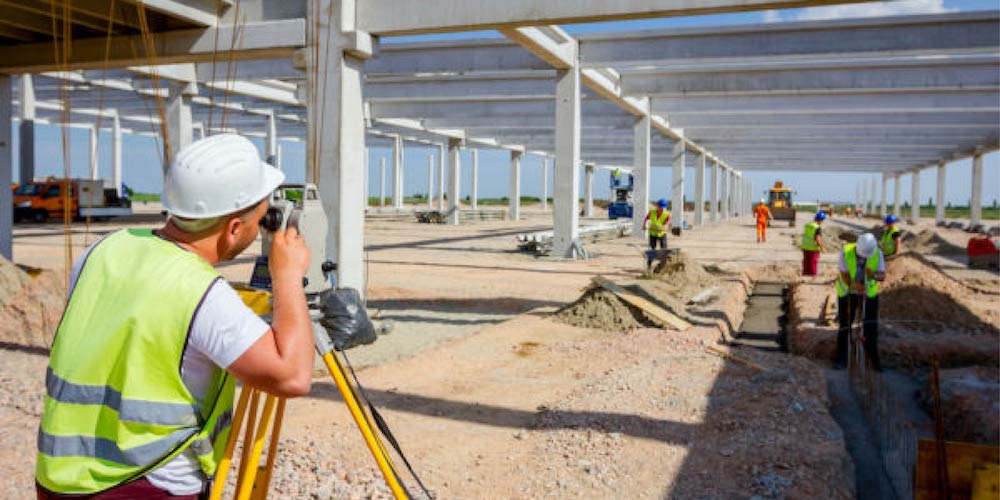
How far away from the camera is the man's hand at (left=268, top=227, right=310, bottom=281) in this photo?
66.4 inches

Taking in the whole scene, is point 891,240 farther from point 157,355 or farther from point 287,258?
point 157,355

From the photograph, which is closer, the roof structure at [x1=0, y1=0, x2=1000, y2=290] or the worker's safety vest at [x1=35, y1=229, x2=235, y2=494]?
the worker's safety vest at [x1=35, y1=229, x2=235, y2=494]

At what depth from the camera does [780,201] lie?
42.5 m

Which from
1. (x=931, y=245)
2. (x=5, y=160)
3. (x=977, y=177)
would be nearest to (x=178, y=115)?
(x=5, y=160)

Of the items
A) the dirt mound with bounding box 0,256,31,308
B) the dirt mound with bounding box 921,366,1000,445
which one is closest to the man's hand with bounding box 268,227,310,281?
the dirt mound with bounding box 921,366,1000,445

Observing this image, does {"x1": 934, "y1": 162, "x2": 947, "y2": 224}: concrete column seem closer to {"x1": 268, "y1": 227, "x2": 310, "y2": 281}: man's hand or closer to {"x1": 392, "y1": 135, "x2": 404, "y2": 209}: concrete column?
{"x1": 392, "y1": 135, "x2": 404, "y2": 209}: concrete column

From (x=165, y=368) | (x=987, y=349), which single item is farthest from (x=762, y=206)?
(x=165, y=368)

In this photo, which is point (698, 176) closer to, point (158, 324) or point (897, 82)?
point (897, 82)

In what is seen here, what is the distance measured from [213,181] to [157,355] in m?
0.40

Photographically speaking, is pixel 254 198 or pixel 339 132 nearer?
pixel 254 198

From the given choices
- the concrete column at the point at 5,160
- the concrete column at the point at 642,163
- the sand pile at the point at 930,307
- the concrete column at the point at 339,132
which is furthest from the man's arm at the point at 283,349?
the concrete column at the point at 642,163

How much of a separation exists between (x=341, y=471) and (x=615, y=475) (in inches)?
64.2

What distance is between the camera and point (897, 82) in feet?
55.5

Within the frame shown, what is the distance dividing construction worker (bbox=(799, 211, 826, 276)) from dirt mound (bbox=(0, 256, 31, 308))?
12.9m
